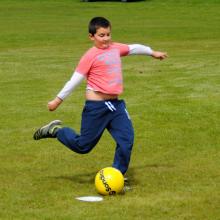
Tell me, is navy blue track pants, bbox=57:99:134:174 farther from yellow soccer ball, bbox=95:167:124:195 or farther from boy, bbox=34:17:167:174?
yellow soccer ball, bbox=95:167:124:195

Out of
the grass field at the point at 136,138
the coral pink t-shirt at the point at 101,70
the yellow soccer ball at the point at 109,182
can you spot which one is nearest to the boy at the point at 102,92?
the coral pink t-shirt at the point at 101,70

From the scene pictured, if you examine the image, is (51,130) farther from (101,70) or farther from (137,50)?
(137,50)

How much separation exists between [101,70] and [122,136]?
2.53 feet

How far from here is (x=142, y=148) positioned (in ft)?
35.4

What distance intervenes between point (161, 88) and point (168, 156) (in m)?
6.09

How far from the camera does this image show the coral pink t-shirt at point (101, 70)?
8.39 m

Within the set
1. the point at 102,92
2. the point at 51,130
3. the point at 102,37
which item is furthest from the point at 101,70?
the point at 51,130

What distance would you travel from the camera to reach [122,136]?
332 inches

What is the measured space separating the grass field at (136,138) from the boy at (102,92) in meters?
0.56

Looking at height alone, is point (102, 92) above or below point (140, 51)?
below

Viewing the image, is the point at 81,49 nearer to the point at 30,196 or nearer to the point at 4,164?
the point at 4,164

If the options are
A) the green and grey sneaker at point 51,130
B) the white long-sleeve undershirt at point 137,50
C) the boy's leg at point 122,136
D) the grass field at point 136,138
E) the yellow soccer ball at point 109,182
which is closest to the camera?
the grass field at point 136,138

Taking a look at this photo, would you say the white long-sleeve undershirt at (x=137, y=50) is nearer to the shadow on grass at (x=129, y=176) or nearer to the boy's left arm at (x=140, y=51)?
the boy's left arm at (x=140, y=51)

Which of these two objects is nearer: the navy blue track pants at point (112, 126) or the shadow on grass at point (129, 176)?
the navy blue track pants at point (112, 126)
